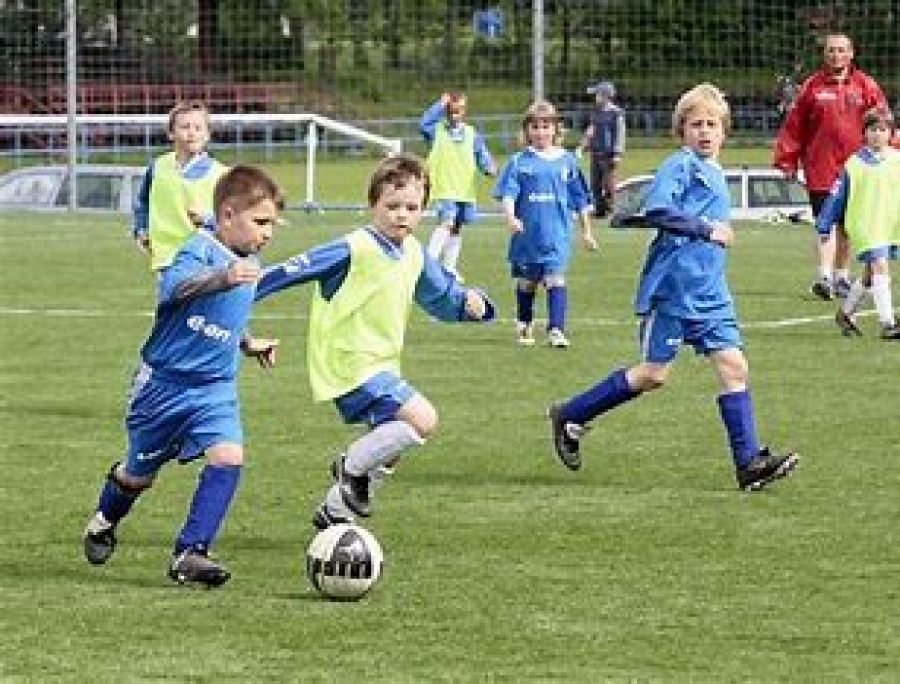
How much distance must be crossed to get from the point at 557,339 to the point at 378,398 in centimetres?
865

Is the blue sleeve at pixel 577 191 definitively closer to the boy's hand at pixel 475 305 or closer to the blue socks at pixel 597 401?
the blue socks at pixel 597 401

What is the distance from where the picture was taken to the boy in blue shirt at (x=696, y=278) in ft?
39.7

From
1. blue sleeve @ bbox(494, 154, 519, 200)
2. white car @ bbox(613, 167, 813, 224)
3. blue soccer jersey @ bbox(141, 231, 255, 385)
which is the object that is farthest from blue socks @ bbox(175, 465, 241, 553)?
white car @ bbox(613, 167, 813, 224)

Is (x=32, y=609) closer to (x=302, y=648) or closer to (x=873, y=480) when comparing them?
(x=302, y=648)

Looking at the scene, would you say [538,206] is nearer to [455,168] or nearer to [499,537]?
[455,168]

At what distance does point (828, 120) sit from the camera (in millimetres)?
23094

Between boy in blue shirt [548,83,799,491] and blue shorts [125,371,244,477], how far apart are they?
296cm

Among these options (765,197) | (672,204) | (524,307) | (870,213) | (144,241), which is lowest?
(765,197)

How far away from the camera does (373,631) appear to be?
8.82 m

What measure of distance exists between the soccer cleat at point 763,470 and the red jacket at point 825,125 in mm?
11256

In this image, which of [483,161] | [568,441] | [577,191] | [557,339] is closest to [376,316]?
[568,441]

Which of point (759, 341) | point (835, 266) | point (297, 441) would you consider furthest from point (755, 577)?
point (835, 266)

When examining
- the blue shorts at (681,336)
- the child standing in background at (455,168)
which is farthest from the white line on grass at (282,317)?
the blue shorts at (681,336)

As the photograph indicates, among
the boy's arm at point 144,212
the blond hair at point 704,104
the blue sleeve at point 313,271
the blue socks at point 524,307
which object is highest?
the blond hair at point 704,104
